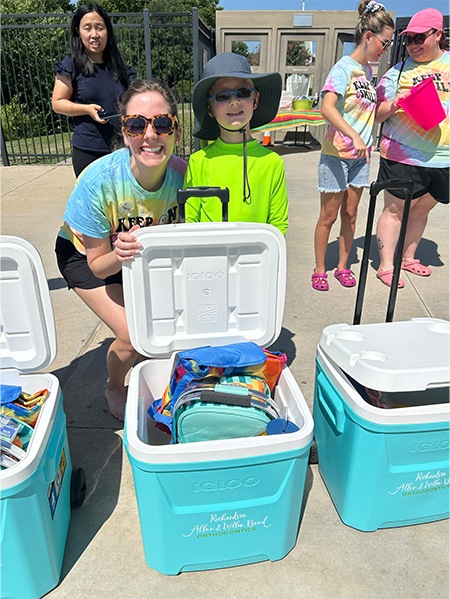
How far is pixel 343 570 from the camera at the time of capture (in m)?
1.59

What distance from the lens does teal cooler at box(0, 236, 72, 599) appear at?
1.30 m

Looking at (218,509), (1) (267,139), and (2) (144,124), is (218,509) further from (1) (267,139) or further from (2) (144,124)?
(1) (267,139)

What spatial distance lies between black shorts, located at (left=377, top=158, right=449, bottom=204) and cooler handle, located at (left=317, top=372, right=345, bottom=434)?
6.47 feet

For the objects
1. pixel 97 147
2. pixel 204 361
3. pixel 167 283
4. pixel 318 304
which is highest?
pixel 97 147

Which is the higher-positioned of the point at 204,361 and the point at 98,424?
the point at 204,361

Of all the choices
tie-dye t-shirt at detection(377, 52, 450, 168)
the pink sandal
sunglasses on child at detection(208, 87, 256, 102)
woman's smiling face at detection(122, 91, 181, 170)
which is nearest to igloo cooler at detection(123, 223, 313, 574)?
woman's smiling face at detection(122, 91, 181, 170)

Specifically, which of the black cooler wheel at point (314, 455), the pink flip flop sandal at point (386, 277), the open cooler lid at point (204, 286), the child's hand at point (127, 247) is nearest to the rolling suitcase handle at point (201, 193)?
the open cooler lid at point (204, 286)

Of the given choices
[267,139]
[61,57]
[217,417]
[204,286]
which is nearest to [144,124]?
[204,286]

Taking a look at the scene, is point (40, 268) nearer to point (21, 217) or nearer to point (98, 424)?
point (98, 424)

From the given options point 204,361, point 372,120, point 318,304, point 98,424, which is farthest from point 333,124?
point 98,424

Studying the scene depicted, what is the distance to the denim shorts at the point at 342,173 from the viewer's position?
10.6 feet

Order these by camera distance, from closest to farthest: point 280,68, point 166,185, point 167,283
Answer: point 167,283, point 166,185, point 280,68

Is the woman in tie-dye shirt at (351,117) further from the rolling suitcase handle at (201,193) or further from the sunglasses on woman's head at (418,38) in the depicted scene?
the rolling suitcase handle at (201,193)

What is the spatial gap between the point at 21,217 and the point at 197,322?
4267 mm
